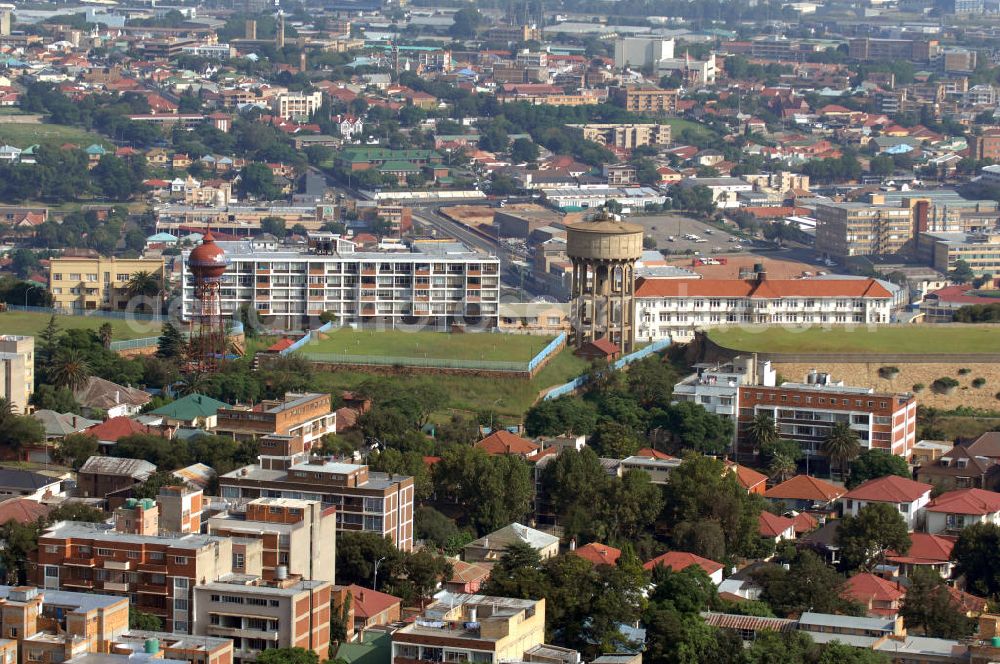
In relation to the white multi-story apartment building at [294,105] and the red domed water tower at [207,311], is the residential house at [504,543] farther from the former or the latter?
the white multi-story apartment building at [294,105]

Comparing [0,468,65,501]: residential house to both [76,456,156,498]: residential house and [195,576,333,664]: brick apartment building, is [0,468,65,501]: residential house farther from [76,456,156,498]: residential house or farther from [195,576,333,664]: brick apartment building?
[195,576,333,664]: brick apartment building

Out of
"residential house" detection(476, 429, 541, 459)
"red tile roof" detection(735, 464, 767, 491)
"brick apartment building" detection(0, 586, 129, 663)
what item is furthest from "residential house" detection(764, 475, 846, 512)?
"brick apartment building" detection(0, 586, 129, 663)

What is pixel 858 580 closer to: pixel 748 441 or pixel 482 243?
pixel 748 441

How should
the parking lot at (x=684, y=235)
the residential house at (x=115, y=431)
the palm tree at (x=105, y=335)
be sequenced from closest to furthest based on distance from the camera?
the residential house at (x=115, y=431)
the palm tree at (x=105, y=335)
the parking lot at (x=684, y=235)

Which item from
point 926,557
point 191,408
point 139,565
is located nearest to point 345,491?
point 139,565

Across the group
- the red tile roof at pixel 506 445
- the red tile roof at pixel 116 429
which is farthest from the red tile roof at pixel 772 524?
the red tile roof at pixel 116 429

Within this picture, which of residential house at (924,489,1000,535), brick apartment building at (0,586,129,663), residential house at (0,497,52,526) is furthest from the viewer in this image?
residential house at (924,489,1000,535)

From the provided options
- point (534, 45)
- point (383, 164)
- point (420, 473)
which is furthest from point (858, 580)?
point (534, 45)
